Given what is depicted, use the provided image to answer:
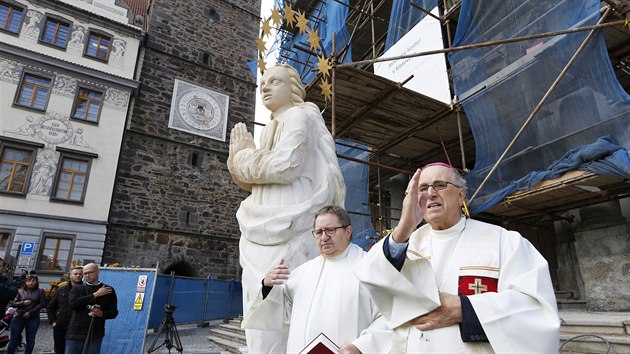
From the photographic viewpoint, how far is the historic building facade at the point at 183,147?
1405 centimetres

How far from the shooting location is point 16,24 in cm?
1352

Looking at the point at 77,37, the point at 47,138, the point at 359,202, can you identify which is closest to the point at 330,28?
the point at 359,202

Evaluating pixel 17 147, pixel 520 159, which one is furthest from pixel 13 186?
pixel 520 159

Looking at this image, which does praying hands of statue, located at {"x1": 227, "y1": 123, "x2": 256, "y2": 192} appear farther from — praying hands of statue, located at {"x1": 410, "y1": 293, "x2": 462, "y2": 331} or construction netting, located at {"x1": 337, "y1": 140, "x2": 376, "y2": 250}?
construction netting, located at {"x1": 337, "y1": 140, "x2": 376, "y2": 250}

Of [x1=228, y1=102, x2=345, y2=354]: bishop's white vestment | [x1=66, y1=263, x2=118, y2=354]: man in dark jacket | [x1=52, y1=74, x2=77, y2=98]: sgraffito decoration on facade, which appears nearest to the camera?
[x1=228, y1=102, x2=345, y2=354]: bishop's white vestment

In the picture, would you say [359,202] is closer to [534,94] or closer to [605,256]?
[534,94]

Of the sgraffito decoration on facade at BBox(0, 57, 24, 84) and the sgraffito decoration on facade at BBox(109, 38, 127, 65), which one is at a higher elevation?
the sgraffito decoration on facade at BBox(109, 38, 127, 65)

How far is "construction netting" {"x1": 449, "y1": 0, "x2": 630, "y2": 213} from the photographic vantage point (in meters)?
4.50

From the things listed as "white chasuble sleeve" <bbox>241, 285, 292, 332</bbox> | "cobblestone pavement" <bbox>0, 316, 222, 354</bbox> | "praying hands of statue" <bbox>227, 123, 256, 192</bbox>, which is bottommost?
"cobblestone pavement" <bbox>0, 316, 222, 354</bbox>

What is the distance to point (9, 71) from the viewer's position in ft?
43.0

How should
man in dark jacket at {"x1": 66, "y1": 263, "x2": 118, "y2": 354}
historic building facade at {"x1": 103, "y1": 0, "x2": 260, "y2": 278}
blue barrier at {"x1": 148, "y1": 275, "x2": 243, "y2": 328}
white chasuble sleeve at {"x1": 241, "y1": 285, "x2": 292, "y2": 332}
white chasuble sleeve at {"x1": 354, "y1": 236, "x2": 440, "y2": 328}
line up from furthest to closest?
historic building facade at {"x1": 103, "y1": 0, "x2": 260, "y2": 278} → blue barrier at {"x1": 148, "y1": 275, "x2": 243, "y2": 328} → man in dark jacket at {"x1": 66, "y1": 263, "x2": 118, "y2": 354} → white chasuble sleeve at {"x1": 241, "y1": 285, "x2": 292, "y2": 332} → white chasuble sleeve at {"x1": 354, "y1": 236, "x2": 440, "y2": 328}

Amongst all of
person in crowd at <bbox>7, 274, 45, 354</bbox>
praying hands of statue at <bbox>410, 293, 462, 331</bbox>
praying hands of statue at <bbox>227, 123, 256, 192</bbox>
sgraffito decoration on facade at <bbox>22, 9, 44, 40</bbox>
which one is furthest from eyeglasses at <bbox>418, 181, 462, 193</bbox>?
sgraffito decoration on facade at <bbox>22, 9, 44, 40</bbox>

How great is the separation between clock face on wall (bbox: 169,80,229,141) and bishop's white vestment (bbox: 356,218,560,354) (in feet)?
51.5

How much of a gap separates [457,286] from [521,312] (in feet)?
0.70
